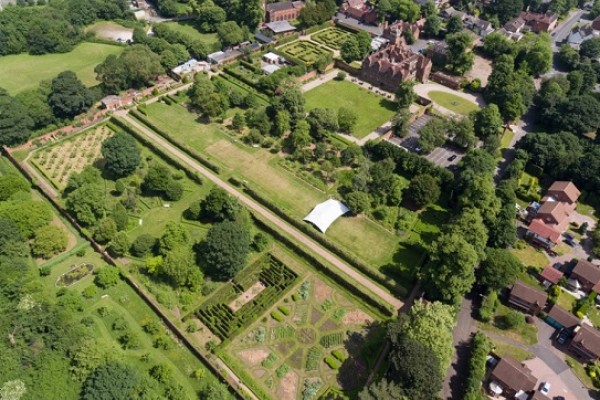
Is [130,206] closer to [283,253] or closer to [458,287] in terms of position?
[283,253]

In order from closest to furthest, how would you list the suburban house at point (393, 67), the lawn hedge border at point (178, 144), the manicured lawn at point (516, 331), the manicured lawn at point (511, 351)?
the manicured lawn at point (511, 351) < the manicured lawn at point (516, 331) < the lawn hedge border at point (178, 144) < the suburban house at point (393, 67)

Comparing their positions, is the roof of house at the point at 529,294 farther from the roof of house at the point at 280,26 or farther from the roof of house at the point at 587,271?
the roof of house at the point at 280,26

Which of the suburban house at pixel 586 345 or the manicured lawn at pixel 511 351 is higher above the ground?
the suburban house at pixel 586 345

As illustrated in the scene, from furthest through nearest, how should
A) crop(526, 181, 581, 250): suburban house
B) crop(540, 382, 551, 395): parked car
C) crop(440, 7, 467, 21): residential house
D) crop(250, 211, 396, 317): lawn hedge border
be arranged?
crop(440, 7, 467, 21): residential house → crop(526, 181, 581, 250): suburban house → crop(250, 211, 396, 317): lawn hedge border → crop(540, 382, 551, 395): parked car

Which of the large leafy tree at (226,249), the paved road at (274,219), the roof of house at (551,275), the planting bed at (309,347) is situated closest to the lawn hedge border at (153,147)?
the paved road at (274,219)

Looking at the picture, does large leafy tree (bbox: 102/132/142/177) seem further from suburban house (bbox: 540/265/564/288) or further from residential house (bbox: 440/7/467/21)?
residential house (bbox: 440/7/467/21)

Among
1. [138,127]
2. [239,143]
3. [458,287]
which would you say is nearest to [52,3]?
[138,127]

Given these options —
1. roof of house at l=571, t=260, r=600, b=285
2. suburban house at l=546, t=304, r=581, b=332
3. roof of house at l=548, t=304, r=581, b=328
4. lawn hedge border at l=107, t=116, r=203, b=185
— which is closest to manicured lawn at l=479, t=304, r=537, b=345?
suburban house at l=546, t=304, r=581, b=332
